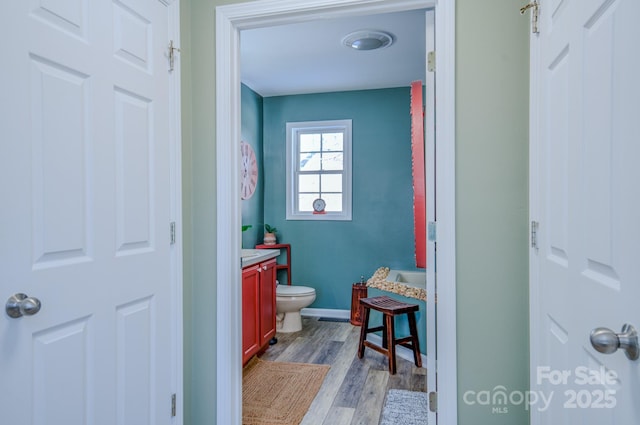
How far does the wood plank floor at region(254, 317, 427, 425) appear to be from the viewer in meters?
2.38

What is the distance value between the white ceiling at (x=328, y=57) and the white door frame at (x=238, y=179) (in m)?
0.87

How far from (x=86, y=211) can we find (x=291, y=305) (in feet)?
8.95

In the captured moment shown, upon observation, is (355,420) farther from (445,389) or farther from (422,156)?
(422,156)

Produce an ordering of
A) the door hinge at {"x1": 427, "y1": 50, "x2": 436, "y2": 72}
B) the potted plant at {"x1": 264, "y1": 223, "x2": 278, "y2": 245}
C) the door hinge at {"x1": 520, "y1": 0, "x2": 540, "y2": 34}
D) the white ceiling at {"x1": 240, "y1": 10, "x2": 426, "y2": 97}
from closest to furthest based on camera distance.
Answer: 1. the door hinge at {"x1": 520, "y1": 0, "x2": 540, "y2": 34}
2. the door hinge at {"x1": 427, "y1": 50, "x2": 436, "y2": 72}
3. the white ceiling at {"x1": 240, "y1": 10, "x2": 426, "y2": 97}
4. the potted plant at {"x1": 264, "y1": 223, "x2": 278, "y2": 245}

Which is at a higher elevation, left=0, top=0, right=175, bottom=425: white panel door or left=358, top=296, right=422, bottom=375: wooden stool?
left=0, top=0, right=175, bottom=425: white panel door

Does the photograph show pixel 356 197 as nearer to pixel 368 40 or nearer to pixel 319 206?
pixel 319 206

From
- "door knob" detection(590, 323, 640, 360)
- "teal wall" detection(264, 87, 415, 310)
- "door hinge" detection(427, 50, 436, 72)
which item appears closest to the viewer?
"door knob" detection(590, 323, 640, 360)

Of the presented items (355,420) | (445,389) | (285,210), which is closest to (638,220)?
(445,389)

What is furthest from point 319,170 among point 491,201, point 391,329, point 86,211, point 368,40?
point 86,211

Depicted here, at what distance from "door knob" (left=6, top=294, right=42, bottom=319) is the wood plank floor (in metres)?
1.62

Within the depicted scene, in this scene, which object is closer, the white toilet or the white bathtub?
the white toilet

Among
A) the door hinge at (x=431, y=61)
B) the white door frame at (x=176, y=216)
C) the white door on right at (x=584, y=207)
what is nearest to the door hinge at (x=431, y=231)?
the white door on right at (x=584, y=207)

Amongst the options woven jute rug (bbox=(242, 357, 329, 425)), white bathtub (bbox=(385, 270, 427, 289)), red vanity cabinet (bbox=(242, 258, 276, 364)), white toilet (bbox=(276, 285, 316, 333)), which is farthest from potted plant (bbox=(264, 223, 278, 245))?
woven jute rug (bbox=(242, 357, 329, 425))

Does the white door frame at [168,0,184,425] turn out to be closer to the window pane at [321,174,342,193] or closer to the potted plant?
the potted plant
